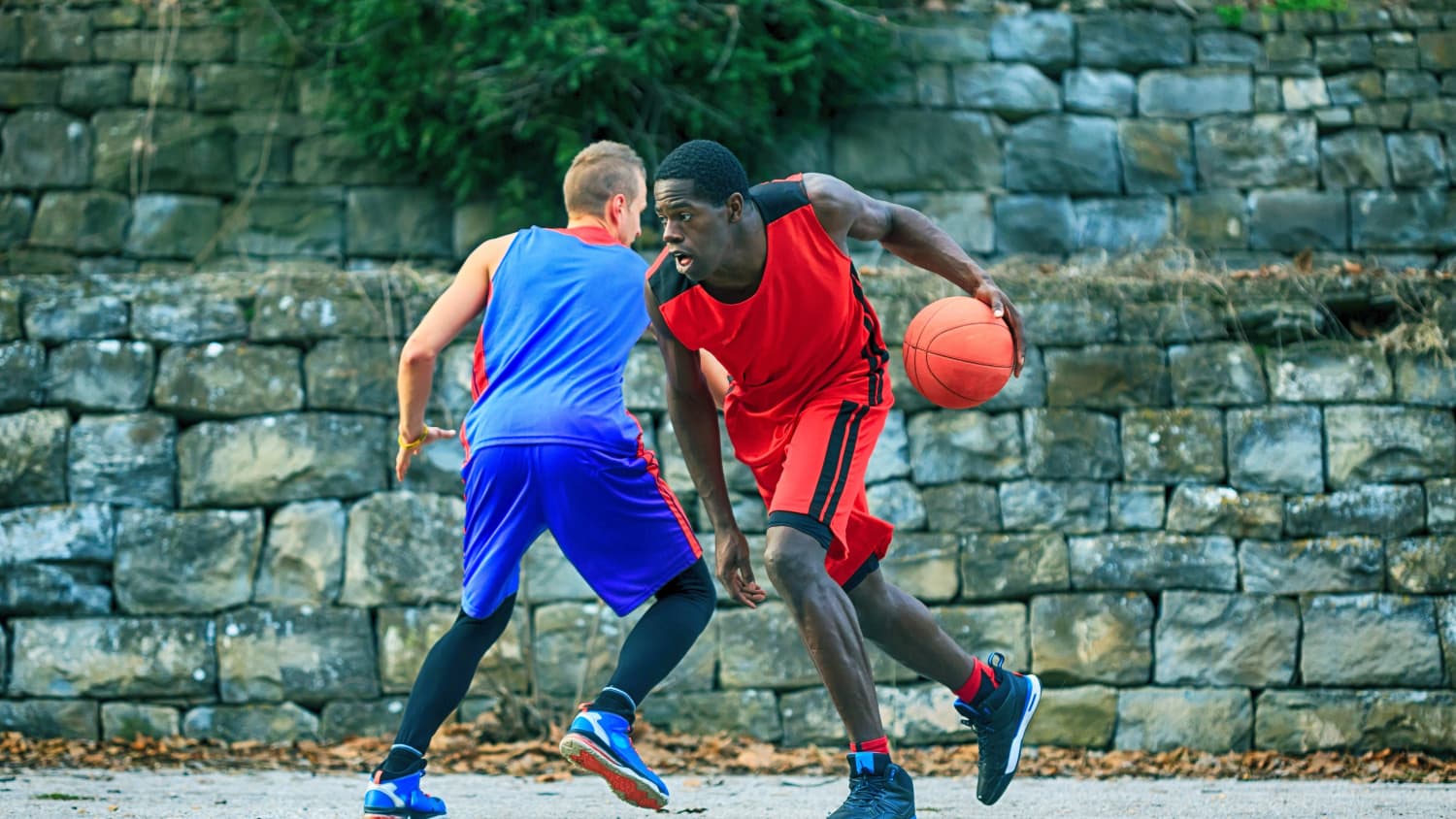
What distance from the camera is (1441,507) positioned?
646 cm

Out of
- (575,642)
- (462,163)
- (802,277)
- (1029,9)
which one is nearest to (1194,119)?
(1029,9)

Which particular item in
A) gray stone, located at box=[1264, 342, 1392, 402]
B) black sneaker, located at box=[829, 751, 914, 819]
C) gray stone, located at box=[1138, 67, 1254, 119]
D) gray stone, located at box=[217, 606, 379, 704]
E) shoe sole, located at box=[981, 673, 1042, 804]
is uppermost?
gray stone, located at box=[1138, 67, 1254, 119]

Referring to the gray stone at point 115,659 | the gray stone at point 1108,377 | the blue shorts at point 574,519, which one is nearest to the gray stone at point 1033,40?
the gray stone at point 1108,377

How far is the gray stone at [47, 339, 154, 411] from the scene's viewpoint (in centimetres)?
645

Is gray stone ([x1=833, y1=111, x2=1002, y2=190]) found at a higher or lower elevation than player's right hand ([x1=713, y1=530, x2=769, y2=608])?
higher

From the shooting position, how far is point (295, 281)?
654 centimetres

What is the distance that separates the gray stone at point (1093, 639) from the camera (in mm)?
6367

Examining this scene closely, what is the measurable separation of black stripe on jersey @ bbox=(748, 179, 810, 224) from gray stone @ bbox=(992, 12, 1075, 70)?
476 centimetres

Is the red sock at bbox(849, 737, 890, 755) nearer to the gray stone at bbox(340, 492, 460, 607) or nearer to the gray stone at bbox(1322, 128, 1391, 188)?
the gray stone at bbox(340, 492, 460, 607)

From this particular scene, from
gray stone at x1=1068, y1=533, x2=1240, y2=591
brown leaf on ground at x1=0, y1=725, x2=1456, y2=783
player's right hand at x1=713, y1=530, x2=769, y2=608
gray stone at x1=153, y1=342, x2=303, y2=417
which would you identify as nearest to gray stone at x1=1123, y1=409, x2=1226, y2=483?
gray stone at x1=1068, y1=533, x2=1240, y2=591

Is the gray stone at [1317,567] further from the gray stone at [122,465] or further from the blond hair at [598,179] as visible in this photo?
the gray stone at [122,465]

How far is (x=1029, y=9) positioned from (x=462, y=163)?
133 inches

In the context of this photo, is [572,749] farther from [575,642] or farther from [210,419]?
[210,419]

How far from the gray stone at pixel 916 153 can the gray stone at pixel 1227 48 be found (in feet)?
4.49
